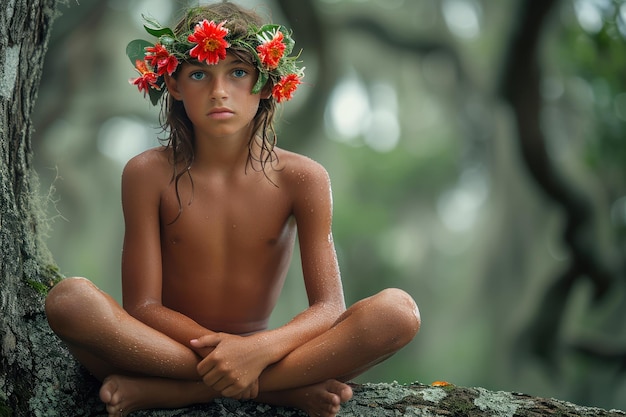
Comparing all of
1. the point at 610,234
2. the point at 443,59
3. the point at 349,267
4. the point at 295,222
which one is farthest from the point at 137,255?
the point at 349,267

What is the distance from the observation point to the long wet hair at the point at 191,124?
159 centimetres

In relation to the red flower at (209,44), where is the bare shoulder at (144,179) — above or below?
below

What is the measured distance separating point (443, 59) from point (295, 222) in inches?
134

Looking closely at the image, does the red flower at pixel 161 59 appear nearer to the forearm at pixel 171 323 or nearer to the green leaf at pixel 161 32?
the green leaf at pixel 161 32

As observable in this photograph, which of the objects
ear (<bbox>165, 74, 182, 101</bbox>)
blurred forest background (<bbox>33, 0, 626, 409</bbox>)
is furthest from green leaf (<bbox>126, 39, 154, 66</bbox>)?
blurred forest background (<bbox>33, 0, 626, 409</bbox>)

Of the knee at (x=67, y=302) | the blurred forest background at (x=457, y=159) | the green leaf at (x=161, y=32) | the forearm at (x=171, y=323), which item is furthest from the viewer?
the blurred forest background at (x=457, y=159)

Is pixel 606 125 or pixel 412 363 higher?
pixel 606 125

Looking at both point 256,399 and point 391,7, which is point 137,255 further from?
point 391,7

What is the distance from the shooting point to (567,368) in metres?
4.59

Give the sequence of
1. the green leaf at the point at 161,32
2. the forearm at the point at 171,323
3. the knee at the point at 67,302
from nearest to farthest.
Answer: the knee at the point at 67,302, the forearm at the point at 171,323, the green leaf at the point at 161,32

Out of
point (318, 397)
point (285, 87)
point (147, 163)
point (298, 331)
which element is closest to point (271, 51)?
point (285, 87)

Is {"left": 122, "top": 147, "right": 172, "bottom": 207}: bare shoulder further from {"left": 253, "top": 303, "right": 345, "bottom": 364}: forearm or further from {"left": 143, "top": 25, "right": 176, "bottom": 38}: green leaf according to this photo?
{"left": 253, "top": 303, "right": 345, "bottom": 364}: forearm

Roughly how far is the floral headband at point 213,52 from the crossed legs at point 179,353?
468 mm

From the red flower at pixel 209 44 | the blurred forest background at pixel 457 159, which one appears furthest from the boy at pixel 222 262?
the blurred forest background at pixel 457 159
